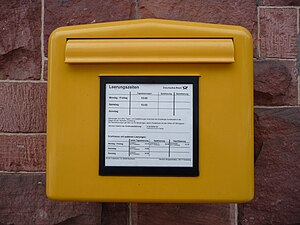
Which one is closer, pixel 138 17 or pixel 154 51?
pixel 154 51

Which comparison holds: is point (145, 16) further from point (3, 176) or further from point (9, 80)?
point (3, 176)

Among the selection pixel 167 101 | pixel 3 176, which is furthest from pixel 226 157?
pixel 3 176

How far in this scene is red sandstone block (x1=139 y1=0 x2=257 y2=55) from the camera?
152 cm

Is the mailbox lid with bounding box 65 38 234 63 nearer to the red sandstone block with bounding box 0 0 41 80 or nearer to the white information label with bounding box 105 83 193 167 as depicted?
the white information label with bounding box 105 83 193 167

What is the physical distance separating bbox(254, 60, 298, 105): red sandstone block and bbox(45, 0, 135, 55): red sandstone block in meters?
0.51

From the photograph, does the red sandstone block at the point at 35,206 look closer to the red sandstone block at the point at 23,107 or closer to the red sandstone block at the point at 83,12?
the red sandstone block at the point at 23,107

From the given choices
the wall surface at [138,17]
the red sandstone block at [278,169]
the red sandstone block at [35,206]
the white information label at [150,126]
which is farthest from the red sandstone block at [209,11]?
the red sandstone block at [35,206]

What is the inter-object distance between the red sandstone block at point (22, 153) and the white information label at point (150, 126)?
43 cm

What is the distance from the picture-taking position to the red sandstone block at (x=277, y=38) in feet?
5.05

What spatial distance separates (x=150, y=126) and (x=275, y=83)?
568mm

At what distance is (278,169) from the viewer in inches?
59.6

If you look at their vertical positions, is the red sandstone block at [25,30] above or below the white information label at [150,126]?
above

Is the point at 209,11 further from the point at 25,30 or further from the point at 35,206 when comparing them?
the point at 35,206

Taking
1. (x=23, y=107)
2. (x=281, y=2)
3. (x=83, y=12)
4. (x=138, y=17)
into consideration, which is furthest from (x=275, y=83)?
(x=23, y=107)
